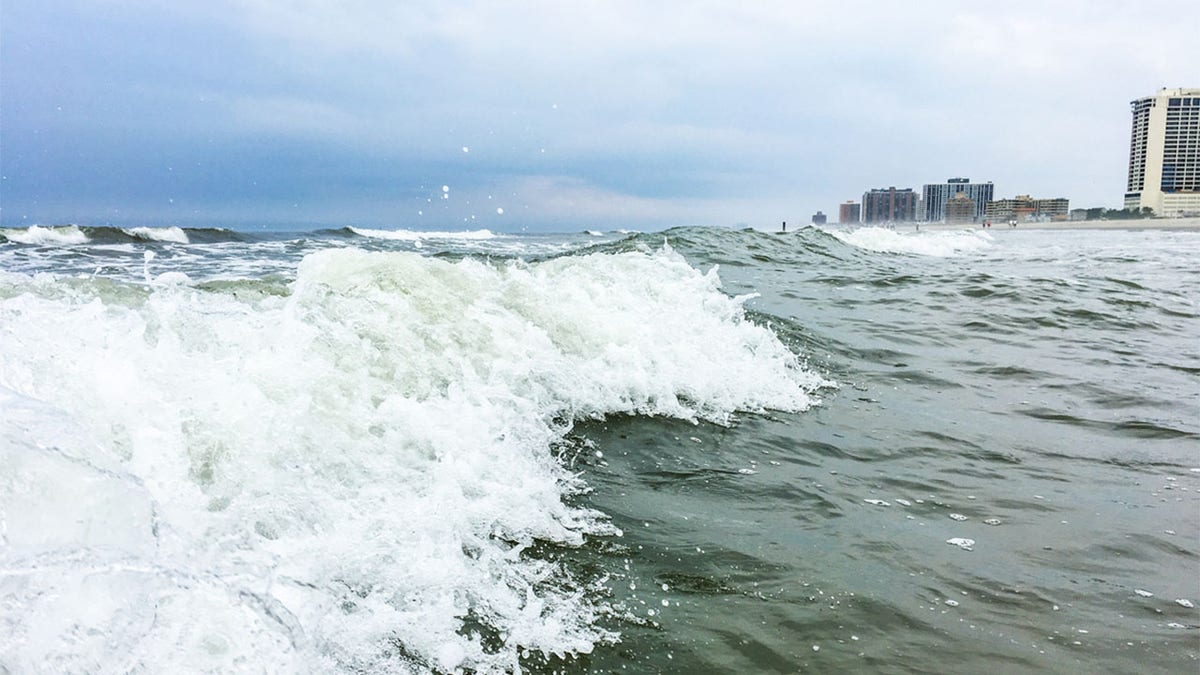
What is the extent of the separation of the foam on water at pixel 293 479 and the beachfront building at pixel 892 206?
566 feet

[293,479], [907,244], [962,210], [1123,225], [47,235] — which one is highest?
[962,210]

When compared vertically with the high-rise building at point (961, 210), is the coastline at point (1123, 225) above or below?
below

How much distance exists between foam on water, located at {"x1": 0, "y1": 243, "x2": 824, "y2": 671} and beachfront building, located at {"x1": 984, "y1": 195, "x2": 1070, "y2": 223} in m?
149

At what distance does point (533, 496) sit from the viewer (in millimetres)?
2967

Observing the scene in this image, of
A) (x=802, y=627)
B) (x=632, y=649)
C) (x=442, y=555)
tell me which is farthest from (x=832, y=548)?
(x=442, y=555)

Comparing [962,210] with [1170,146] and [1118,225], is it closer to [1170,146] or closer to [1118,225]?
[1170,146]

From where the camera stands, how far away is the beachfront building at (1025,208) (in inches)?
5155

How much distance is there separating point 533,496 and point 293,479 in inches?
38.8

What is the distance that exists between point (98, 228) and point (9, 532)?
2165cm

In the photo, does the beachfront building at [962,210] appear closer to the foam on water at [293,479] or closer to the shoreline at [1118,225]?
the shoreline at [1118,225]

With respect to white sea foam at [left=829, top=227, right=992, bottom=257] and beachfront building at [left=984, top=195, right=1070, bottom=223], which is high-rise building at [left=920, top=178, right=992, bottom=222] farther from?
white sea foam at [left=829, top=227, right=992, bottom=257]

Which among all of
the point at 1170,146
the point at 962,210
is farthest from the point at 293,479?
the point at 962,210

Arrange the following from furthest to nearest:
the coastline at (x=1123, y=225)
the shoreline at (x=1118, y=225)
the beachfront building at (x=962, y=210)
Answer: the beachfront building at (x=962, y=210) → the shoreline at (x=1118, y=225) → the coastline at (x=1123, y=225)

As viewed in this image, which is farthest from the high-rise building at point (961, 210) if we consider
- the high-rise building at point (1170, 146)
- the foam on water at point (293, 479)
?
the foam on water at point (293, 479)
